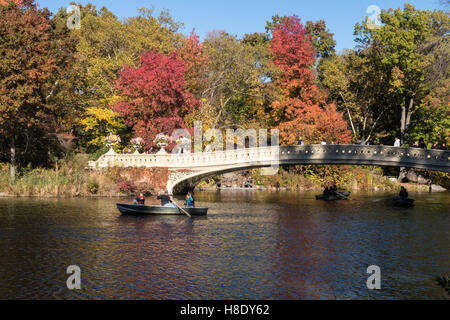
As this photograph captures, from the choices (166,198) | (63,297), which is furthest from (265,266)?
(166,198)

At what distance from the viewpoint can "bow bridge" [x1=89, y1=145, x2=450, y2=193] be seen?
4194 centimetres

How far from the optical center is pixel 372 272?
21.3 m

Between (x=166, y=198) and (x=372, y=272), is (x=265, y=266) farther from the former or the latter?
(x=166, y=198)

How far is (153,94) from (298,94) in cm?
1721

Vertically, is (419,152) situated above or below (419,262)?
above

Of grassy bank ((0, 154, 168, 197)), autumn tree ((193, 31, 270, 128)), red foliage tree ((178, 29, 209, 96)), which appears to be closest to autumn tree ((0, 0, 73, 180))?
grassy bank ((0, 154, 168, 197))

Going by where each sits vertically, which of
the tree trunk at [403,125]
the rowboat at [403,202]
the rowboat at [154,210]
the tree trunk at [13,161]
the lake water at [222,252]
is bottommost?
the lake water at [222,252]

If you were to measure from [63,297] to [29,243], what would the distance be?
8929 millimetres

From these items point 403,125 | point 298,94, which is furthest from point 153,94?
point 403,125

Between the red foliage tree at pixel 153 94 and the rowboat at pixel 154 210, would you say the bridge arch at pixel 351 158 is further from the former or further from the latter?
the rowboat at pixel 154 210

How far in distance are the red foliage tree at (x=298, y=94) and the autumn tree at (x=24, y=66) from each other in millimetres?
23891

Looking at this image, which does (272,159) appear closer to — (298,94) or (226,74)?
(226,74)

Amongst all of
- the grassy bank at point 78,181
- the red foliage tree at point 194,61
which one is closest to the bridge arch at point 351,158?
the grassy bank at point 78,181

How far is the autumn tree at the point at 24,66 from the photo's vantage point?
139 ft
